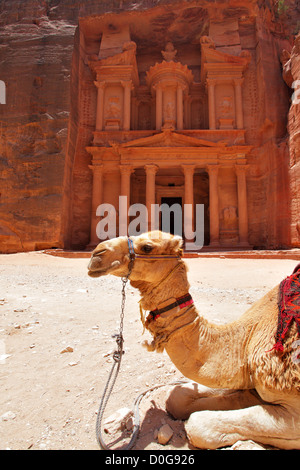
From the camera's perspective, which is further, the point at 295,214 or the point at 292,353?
the point at 295,214

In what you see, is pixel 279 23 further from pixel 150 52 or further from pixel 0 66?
pixel 0 66

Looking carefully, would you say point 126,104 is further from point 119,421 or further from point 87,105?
point 119,421

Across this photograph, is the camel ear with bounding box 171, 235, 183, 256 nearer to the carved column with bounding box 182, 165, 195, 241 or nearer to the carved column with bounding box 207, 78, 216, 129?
the carved column with bounding box 182, 165, 195, 241

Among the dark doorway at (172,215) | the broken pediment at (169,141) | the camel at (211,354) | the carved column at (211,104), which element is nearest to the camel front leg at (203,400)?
the camel at (211,354)

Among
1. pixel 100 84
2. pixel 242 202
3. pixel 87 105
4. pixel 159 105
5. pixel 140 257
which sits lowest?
pixel 140 257

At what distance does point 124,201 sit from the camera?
17688 mm

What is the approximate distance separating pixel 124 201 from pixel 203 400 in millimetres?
16317

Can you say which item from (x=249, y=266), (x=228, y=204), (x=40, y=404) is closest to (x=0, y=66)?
(x=228, y=204)

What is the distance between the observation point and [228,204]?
59.9ft

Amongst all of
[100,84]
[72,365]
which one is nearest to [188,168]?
[100,84]

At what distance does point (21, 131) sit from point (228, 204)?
1425cm

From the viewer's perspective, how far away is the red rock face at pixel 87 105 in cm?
1564

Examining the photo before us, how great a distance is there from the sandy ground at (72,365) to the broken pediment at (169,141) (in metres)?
A: 13.8
